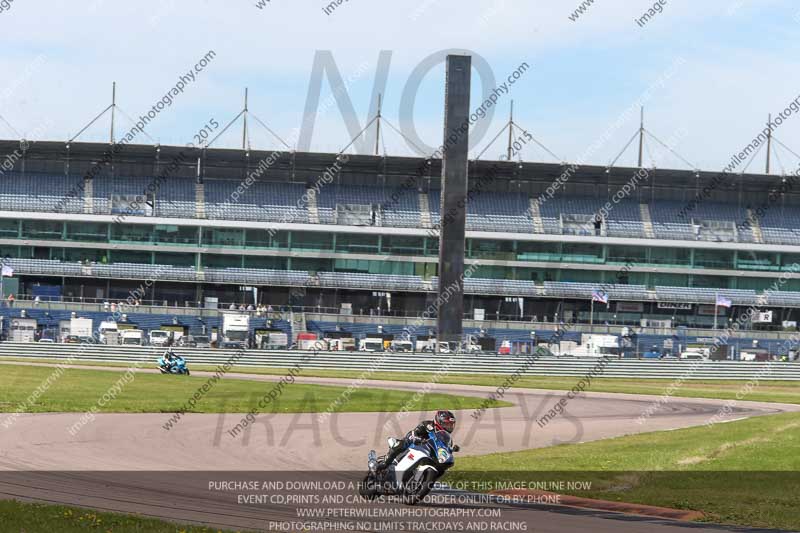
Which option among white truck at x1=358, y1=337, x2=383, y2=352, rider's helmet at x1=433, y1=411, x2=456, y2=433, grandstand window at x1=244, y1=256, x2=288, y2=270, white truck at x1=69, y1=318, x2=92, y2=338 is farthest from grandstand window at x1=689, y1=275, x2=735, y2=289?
rider's helmet at x1=433, y1=411, x2=456, y2=433

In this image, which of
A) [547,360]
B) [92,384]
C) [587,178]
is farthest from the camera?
[587,178]

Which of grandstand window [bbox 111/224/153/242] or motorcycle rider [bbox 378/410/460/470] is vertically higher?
grandstand window [bbox 111/224/153/242]

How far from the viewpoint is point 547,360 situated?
2793 inches

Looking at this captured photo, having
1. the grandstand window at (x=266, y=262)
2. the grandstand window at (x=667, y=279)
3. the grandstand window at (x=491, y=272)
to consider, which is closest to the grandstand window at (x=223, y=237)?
the grandstand window at (x=266, y=262)

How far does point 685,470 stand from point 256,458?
9.24 m

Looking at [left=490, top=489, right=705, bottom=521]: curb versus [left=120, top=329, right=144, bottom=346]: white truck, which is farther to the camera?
[left=120, top=329, right=144, bottom=346]: white truck

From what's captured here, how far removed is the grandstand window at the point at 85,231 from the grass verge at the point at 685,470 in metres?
68.6

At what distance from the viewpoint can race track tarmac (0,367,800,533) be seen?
16203mm

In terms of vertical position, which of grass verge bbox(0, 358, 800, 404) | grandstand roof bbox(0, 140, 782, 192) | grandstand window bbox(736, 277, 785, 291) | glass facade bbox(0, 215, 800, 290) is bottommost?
grass verge bbox(0, 358, 800, 404)

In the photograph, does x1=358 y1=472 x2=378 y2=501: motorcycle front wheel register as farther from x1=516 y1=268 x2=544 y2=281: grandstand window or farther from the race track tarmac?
x1=516 y1=268 x2=544 y2=281: grandstand window

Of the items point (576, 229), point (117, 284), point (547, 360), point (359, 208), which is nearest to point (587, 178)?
point (576, 229)

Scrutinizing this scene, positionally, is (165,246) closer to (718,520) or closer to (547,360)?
(547,360)

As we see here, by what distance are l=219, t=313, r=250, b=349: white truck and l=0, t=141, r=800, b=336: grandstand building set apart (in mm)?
10733

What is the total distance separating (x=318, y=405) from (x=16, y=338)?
42.4 meters
